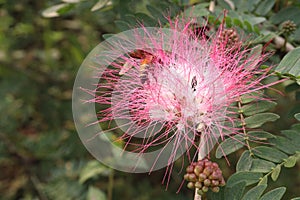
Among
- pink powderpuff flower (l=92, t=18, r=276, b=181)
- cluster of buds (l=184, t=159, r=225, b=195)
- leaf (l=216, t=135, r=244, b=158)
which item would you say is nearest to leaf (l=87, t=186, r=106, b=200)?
pink powderpuff flower (l=92, t=18, r=276, b=181)

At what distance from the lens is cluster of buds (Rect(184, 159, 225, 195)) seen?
1.41 meters

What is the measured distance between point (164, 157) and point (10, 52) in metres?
2.11

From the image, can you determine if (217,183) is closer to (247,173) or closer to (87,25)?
(247,173)

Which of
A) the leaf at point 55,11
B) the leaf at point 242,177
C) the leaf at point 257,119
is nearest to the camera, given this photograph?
the leaf at point 242,177

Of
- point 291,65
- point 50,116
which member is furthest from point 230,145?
point 50,116

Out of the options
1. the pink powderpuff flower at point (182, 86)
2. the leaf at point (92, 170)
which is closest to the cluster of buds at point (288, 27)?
the pink powderpuff flower at point (182, 86)

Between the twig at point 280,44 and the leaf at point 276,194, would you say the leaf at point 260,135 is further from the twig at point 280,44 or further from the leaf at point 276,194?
the twig at point 280,44

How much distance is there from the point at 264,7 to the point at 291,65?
0.48 metres

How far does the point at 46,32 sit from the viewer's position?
11.4 feet

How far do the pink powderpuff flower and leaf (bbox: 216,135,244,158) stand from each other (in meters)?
0.02

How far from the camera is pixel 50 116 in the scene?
3201 millimetres

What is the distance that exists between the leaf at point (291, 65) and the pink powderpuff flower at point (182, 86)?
0.18 feet

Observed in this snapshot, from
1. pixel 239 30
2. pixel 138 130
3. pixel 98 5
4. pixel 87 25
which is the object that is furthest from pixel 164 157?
pixel 87 25

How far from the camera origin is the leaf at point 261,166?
1.59 metres
